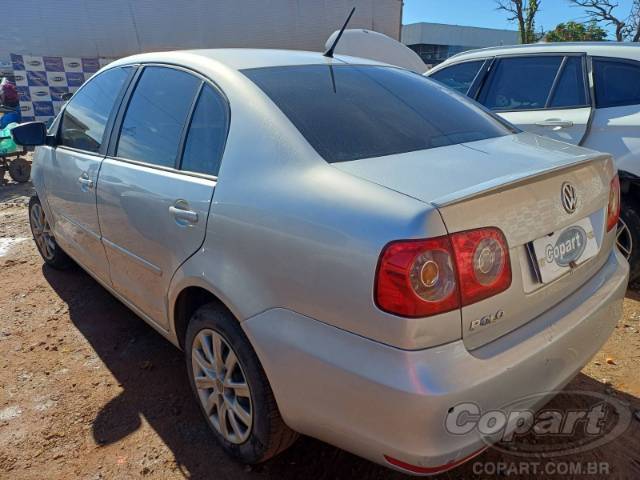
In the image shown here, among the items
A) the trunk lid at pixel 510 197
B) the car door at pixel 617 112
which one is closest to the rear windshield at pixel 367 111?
the trunk lid at pixel 510 197

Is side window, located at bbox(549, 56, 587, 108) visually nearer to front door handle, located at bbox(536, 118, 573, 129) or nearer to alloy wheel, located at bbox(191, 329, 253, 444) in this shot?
front door handle, located at bbox(536, 118, 573, 129)

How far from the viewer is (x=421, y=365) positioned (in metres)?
1.31

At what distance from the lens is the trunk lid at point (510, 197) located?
4.56 ft

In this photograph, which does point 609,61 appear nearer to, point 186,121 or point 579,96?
point 579,96

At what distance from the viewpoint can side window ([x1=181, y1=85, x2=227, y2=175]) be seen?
1.96 m

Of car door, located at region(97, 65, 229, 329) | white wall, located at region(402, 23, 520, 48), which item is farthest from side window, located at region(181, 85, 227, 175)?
white wall, located at region(402, 23, 520, 48)

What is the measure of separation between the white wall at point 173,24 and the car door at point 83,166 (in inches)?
687

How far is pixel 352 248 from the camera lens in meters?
1.37

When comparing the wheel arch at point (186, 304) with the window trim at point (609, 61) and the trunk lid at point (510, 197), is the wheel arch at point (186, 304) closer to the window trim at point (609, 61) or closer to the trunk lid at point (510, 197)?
the trunk lid at point (510, 197)

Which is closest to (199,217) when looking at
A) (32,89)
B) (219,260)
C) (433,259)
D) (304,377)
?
(219,260)

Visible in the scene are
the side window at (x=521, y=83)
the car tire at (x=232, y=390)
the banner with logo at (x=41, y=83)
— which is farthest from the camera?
the banner with logo at (x=41, y=83)

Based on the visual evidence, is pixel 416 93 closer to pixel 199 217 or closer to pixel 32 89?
pixel 199 217

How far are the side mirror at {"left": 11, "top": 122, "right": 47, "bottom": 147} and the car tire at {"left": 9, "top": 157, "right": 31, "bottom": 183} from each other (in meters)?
5.78

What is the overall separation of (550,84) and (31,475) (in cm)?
428
